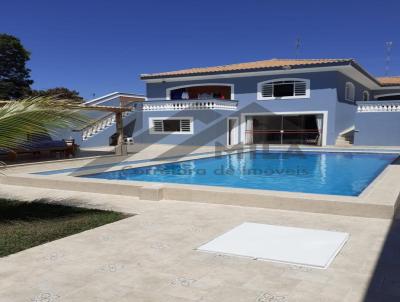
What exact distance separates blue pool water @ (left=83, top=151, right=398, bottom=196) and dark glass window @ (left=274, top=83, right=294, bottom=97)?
6.28 meters

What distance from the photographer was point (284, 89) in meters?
24.6

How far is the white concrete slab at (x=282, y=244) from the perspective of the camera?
14.8 ft

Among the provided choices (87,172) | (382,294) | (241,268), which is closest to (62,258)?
(241,268)

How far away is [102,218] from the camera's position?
21.3 ft

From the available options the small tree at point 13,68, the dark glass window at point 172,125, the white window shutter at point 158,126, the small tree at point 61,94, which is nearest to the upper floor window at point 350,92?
the dark glass window at point 172,125

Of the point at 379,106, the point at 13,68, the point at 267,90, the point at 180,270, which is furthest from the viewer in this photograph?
the point at 13,68

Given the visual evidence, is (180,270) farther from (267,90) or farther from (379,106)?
(379,106)

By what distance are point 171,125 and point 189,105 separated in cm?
240

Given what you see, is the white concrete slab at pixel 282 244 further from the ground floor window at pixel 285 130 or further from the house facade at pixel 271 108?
the ground floor window at pixel 285 130

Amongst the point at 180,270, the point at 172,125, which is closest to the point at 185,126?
the point at 172,125

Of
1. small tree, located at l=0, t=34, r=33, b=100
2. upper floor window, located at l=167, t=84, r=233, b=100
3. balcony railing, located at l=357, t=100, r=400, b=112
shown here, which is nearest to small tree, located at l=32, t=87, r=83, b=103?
small tree, located at l=0, t=34, r=33, b=100

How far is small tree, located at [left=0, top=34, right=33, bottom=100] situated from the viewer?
35.5 metres

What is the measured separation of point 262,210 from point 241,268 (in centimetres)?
299

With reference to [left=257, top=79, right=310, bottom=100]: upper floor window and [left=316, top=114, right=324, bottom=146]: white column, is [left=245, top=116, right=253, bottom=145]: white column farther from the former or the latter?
[left=316, top=114, right=324, bottom=146]: white column
